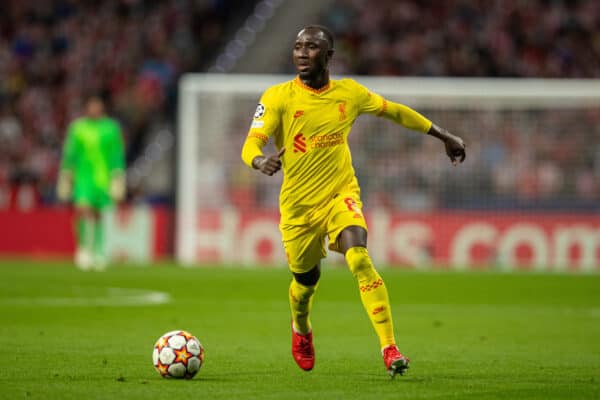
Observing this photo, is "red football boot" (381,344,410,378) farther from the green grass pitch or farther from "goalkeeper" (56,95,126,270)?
"goalkeeper" (56,95,126,270)

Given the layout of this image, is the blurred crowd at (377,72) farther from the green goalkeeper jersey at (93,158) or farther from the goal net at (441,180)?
the green goalkeeper jersey at (93,158)

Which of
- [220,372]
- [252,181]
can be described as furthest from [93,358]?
[252,181]

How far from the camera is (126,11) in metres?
28.8

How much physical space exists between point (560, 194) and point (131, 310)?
10611 millimetres

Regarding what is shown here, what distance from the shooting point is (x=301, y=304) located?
337 inches

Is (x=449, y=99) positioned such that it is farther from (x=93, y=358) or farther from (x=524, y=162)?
(x=93, y=358)

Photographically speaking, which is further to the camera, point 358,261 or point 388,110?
point 388,110

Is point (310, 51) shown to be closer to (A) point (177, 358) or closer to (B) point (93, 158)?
(A) point (177, 358)

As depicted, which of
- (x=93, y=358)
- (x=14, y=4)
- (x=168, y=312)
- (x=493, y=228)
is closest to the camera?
(x=93, y=358)

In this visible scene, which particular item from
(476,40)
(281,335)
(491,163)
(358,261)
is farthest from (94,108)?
(358,261)

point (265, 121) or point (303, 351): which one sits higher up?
point (265, 121)

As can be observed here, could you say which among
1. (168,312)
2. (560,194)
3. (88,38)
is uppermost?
(88,38)

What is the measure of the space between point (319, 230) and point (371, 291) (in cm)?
65

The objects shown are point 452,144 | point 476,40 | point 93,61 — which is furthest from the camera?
point 93,61
